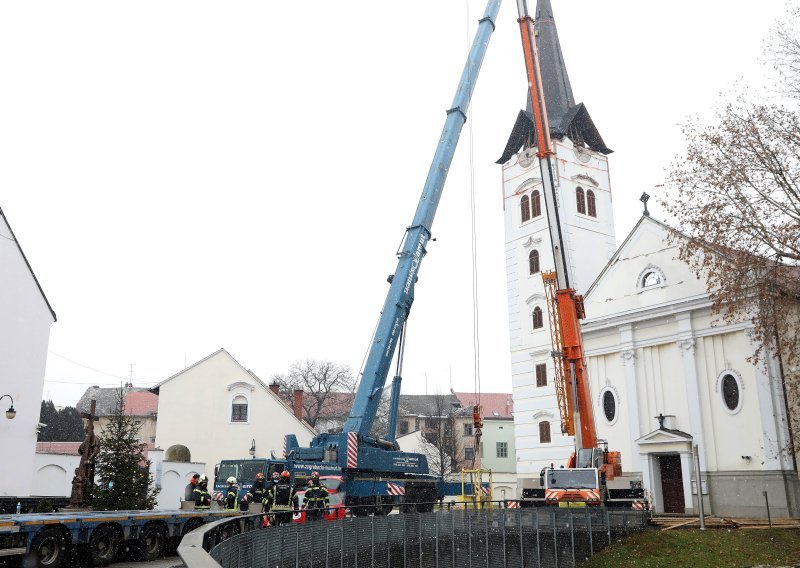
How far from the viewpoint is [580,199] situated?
40.5 meters

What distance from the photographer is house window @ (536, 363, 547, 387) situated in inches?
1462

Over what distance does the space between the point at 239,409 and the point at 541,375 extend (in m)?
18.6

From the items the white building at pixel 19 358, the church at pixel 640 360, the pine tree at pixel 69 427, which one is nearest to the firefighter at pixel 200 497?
the white building at pixel 19 358

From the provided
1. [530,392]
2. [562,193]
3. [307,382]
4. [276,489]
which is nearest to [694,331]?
[530,392]

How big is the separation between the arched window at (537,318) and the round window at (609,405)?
6098 millimetres

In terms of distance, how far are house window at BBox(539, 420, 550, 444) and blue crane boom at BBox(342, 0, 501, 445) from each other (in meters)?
16.5

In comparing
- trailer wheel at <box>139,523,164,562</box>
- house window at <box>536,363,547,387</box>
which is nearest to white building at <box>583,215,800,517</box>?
house window at <box>536,363,547,387</box>

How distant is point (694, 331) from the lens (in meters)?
30.0

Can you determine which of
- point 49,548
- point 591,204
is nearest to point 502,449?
point 591,204

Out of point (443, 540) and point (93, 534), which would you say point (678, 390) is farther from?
point (93, 534)

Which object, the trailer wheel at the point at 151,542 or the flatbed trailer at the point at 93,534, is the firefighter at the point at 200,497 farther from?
the trailer wheel at the point at 151,542

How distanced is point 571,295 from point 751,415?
1061cm

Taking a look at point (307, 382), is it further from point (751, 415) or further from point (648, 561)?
point (648, 561)

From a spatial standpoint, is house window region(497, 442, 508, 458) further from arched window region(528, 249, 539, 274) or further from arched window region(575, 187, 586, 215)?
arched window region(575, 187, 586, 215)
